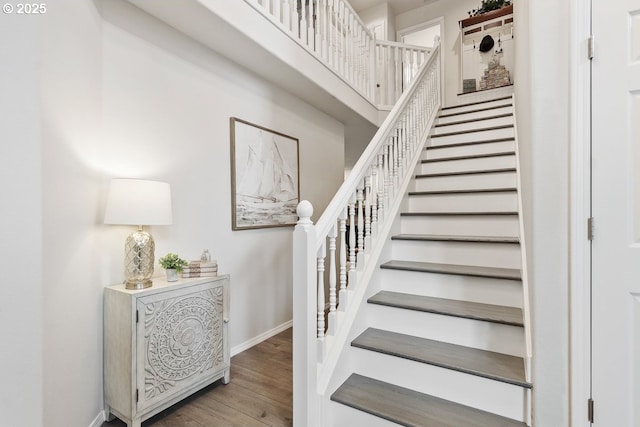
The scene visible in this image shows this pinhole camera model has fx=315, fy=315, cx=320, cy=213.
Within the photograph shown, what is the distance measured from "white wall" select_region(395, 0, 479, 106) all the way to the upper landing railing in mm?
895

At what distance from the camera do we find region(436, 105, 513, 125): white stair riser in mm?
3561

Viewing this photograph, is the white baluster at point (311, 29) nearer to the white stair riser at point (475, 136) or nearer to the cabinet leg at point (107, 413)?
the white stair riser at point (475, 136)

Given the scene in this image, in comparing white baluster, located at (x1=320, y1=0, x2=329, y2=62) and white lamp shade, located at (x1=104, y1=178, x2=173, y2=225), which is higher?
white baluster, located at (x1=320, y1=0, x2=329, y2=62)

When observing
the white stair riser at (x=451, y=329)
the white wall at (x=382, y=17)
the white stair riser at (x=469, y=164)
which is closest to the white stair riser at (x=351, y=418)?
the white stair riser at (x=451, y=329)

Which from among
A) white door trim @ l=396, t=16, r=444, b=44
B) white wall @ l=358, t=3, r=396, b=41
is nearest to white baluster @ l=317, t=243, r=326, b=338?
white wall @ l=358, t=3, r=396, b=41

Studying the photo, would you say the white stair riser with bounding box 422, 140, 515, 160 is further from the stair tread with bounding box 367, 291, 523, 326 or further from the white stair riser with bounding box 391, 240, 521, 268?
the stair tread with bounding box 367, 291, 523, 326

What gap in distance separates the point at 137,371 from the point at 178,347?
24cm

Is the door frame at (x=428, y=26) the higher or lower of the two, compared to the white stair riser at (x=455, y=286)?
higher

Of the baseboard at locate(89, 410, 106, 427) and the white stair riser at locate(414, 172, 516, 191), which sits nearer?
the baseboard at locate(89, 410, 106, 427)

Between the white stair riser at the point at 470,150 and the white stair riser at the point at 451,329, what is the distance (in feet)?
6.32

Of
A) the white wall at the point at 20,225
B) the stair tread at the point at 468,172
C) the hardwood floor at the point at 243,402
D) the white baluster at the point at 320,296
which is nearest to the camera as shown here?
the white wall at the point at 20,225

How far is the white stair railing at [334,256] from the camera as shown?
1.52 m

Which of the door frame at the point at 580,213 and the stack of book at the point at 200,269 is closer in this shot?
the door frame at the point at 580,213

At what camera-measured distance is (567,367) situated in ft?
4.17
